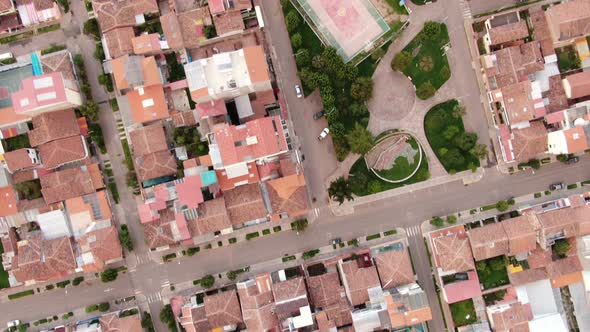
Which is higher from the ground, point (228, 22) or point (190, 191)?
point (228, 22)

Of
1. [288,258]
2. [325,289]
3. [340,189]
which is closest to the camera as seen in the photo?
[340,189]

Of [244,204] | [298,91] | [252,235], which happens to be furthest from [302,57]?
[252,235]

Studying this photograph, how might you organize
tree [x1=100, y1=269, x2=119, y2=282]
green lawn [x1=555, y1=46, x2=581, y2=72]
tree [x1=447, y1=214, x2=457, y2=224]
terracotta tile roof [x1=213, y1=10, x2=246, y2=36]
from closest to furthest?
1. terracotta tile roof [x1=213, y1=10, x2=246, y2=36]
2. tree [x1=100, y1=269, x2=119, y2=282]
3. tree [x1=447, y1=214, x2=457, y2=224]
4. green lawn [x1=555, y1=46, x2=581, y2=72]

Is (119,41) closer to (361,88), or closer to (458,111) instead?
(361,88)

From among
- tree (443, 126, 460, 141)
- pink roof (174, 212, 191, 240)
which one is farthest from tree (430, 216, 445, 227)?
pink roof (174, 212, 191, 240)

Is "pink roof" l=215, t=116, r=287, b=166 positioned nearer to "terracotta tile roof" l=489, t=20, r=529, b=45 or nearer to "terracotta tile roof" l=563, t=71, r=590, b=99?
"terracotta tile roof" l=489, t=20, r=529, b=45

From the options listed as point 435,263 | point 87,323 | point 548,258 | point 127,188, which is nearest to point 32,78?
point 127,188

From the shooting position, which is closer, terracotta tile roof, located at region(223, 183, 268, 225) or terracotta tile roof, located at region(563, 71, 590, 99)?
terracotta tile roof, located at region(223, 183, 268, 225)
